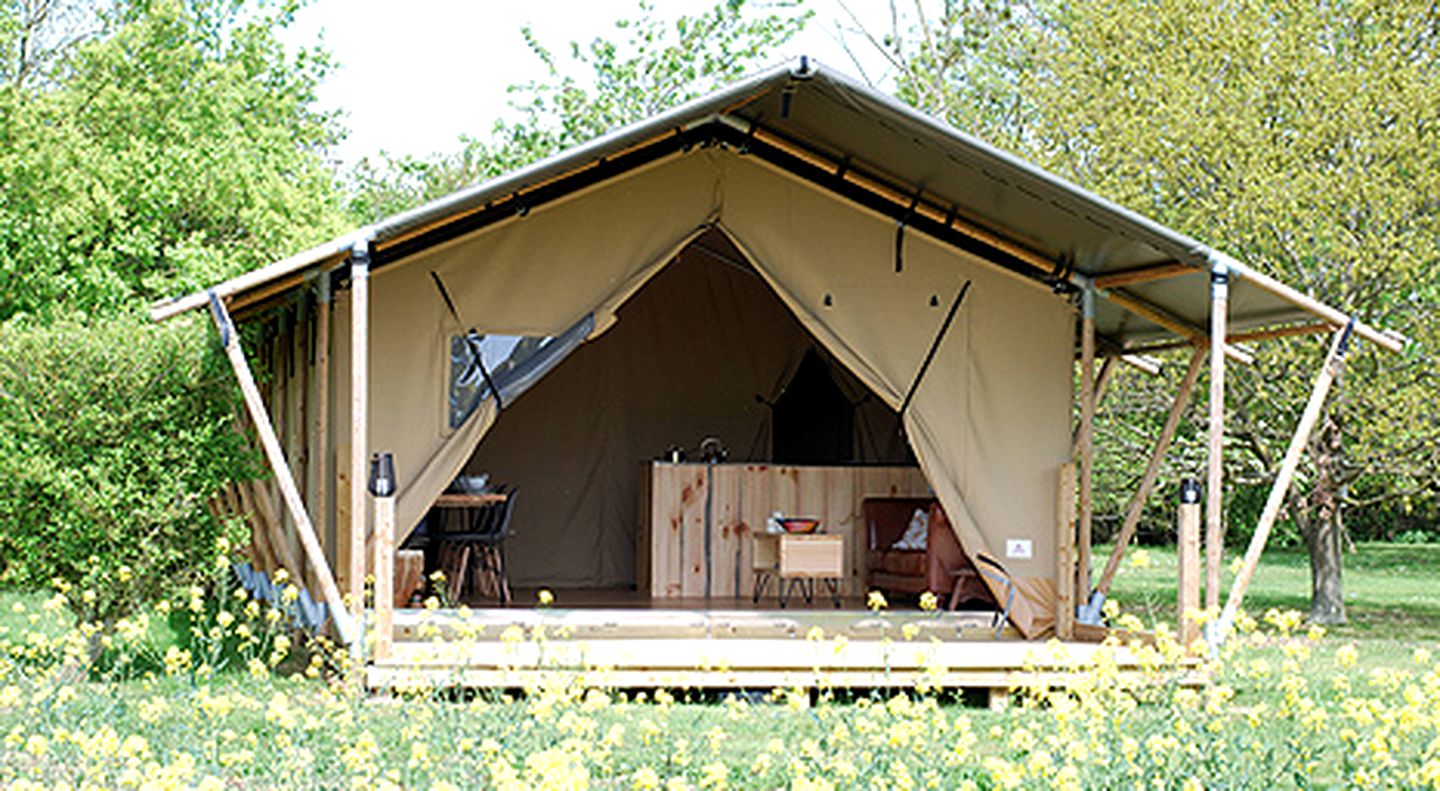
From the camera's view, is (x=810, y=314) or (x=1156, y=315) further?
(x=1156, y=315)

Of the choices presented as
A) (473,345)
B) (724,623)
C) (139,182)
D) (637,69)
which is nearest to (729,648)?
(724,623)

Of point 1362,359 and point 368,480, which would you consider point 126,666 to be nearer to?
point 368,480

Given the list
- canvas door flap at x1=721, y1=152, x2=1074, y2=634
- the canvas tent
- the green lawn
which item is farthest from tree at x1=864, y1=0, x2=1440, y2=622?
canvas door flap at x1=721, y1=152, x2=1074, y2=634

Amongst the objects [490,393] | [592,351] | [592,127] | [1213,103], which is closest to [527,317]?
[490,393]

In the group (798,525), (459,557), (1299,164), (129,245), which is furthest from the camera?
(129,245)

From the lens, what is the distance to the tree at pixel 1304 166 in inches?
492

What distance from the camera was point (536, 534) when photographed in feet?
42.9

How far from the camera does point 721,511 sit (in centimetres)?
1145

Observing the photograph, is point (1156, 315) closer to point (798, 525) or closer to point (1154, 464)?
point (1154, 464)

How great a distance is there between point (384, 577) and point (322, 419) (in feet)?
5.18

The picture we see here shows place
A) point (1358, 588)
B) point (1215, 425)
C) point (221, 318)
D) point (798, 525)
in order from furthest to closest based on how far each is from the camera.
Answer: point (1358, 588)
point (798, 525)
point (1215, 425)
point (221, 318)

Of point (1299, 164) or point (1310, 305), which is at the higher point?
point (1299, 164)

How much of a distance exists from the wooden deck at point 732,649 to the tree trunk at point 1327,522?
4.61 m

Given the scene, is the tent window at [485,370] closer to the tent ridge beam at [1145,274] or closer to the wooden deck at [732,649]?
the wooden deck at [732,649]
